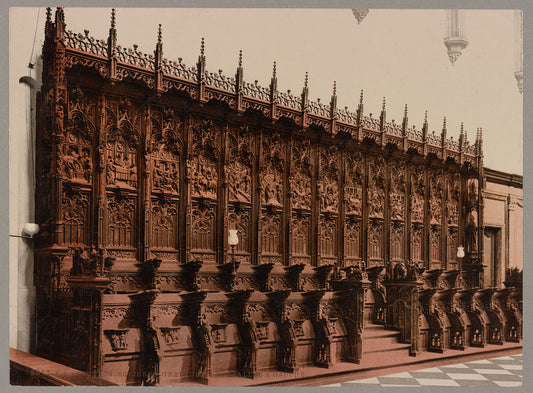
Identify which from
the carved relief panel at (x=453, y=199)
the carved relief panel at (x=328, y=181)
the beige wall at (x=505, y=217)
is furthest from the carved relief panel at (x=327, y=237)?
the beige wall at (x=505, y=217)

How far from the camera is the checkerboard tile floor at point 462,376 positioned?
917 centimetres

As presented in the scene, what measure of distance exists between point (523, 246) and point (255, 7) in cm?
535

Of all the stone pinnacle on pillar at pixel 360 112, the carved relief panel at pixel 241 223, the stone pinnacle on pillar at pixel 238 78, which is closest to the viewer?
the stone pinnacle on pillar at pixel 238 78

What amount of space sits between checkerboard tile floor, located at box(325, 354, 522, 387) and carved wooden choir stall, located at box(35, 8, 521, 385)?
Answer: 0.57 meters

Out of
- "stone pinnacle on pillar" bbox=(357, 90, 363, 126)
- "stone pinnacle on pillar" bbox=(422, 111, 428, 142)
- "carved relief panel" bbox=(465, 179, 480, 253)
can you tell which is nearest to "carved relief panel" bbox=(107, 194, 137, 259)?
"stone pinnacle on pillar" bbox=(357, 90, 363, 126)

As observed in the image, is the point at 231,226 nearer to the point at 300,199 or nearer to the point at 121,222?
the point at 300,199

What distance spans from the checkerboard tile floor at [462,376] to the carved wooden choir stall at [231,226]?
0.57 metres

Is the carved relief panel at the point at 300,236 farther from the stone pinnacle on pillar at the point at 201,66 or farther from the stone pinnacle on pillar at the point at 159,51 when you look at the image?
the stone pinnacle on pillar at the point at 159,51

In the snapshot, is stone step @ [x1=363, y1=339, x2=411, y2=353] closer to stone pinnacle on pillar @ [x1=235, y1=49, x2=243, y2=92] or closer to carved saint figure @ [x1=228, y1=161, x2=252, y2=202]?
carved saint figure @ [x1=228, y1=161, x2=252, y2=202]

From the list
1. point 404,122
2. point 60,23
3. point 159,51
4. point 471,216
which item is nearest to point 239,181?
point 159,51

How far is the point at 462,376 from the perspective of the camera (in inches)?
376

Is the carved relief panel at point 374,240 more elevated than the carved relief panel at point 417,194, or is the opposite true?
the carved relief panel at point 417,194

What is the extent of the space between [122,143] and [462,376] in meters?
6.06

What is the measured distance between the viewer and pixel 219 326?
869cm
